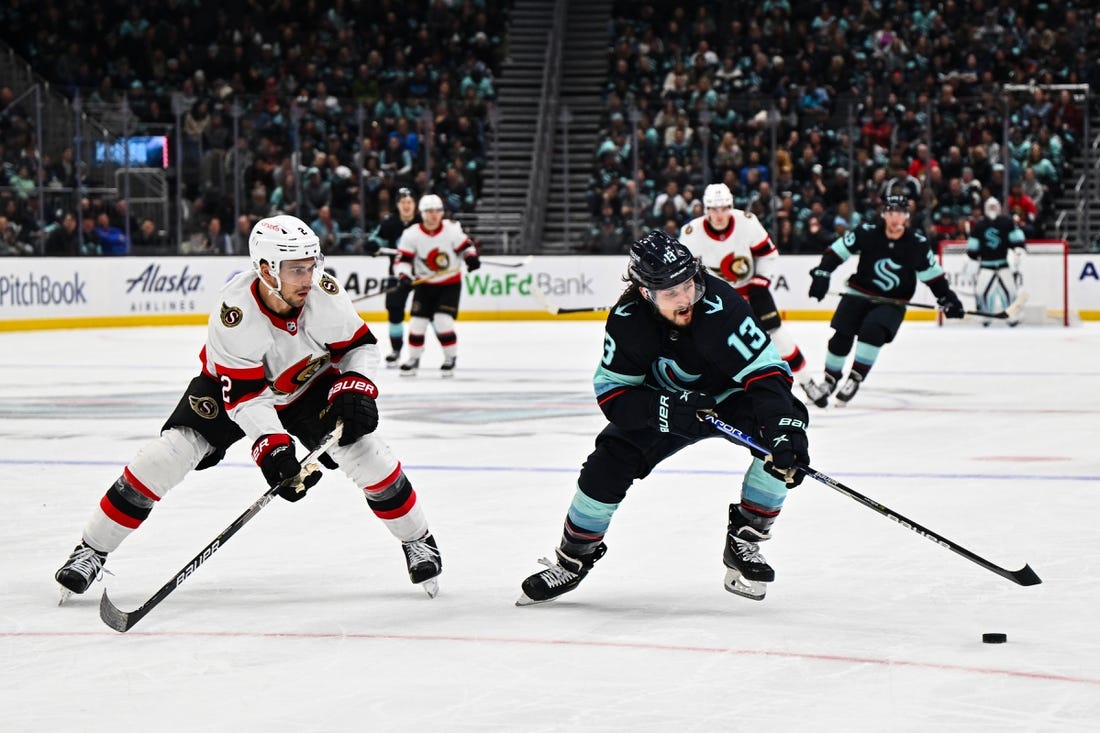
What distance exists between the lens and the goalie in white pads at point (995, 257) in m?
14.8

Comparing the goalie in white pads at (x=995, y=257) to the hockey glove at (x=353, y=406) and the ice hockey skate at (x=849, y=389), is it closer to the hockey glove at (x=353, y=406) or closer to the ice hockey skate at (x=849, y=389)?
the ice hockey skate at (x=849, y=389)

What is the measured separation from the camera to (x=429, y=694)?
3.06 metres

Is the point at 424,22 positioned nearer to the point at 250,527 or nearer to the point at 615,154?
the point at 615,154

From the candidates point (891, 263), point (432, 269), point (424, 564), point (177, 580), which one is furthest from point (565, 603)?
point (432, 269)

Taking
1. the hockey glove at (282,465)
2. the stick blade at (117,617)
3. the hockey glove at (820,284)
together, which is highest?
the hockey glove at (282,465)

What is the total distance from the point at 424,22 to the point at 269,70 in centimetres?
206

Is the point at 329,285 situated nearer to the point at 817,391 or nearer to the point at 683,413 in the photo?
the point at 683,413

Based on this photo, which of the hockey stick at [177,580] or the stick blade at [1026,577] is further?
the stick blade at [1026,577]

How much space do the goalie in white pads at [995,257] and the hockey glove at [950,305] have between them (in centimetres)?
609

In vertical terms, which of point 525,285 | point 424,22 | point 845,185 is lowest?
point 525,285

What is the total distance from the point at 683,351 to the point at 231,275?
12.6m

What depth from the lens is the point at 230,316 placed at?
12.6 feet

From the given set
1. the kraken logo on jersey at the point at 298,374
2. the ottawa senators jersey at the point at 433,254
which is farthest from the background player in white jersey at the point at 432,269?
the kraken logo on jersey at the point at 298,374

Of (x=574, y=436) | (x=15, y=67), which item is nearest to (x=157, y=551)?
(x=574, y=436)
